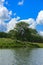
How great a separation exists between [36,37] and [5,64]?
150 metres

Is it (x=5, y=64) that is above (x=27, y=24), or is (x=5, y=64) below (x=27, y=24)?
below

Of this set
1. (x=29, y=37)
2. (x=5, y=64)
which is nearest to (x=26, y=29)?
(x=29, y=37)

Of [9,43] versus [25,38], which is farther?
[25,38]

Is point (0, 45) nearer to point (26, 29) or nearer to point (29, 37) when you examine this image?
point (26, 29)

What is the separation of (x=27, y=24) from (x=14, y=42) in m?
24.2

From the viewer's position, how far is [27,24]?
6516 inches

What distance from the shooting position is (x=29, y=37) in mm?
177250

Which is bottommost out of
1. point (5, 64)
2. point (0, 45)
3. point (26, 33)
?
point (5, 64)

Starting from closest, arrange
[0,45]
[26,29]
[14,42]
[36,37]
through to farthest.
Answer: [0,45]
[14,42]
[26,29]
[36,37]

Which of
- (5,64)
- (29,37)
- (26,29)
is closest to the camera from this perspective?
(5,64)

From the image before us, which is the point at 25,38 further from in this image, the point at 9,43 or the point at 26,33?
the point at 9,43

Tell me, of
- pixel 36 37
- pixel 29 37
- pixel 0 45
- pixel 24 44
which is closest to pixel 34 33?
pixel 36 37

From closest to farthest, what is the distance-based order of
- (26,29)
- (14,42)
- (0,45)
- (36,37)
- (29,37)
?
(0,45), (14,42), (26,29), (29,37), (36,37)

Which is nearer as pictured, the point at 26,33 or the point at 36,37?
the point at 26,33
